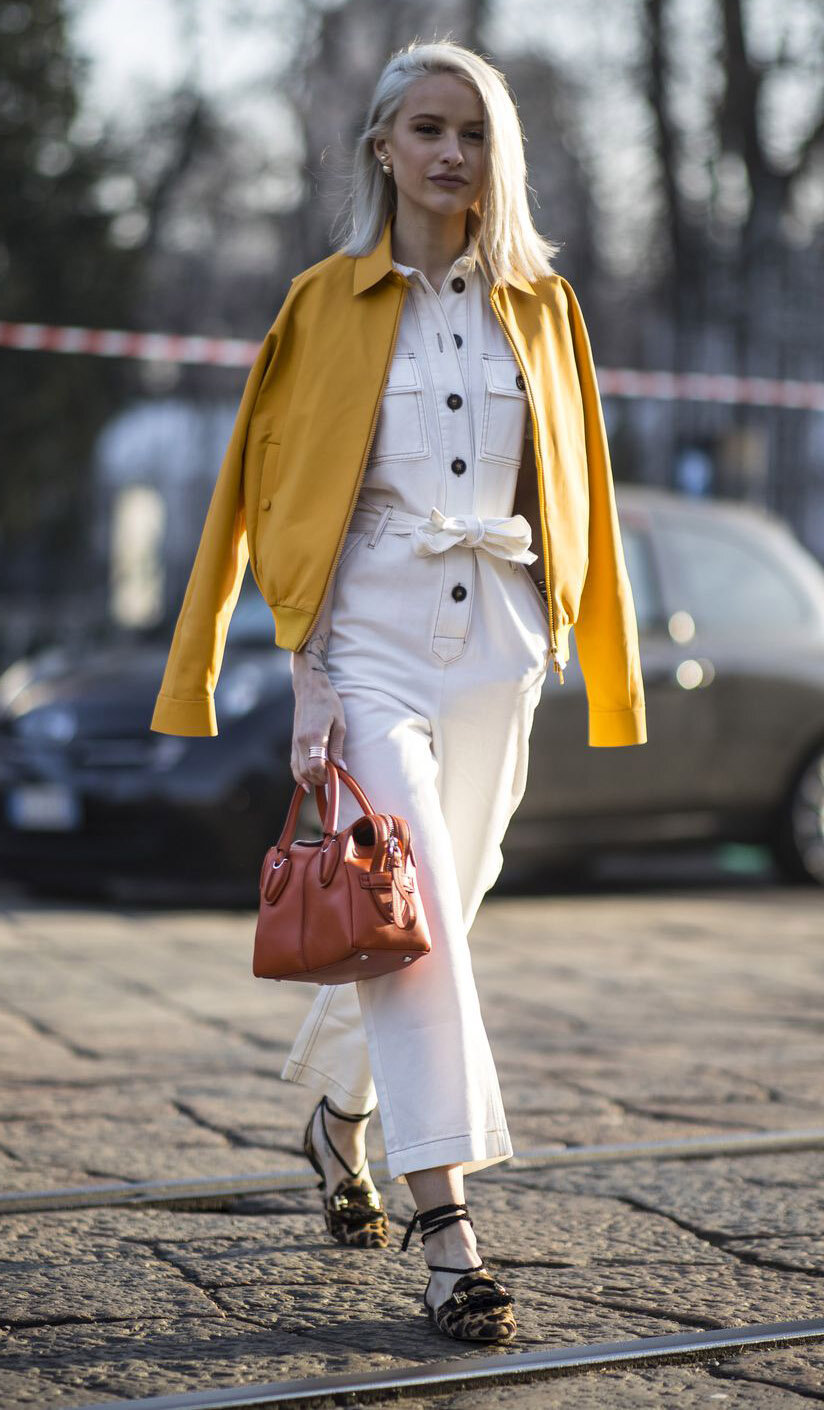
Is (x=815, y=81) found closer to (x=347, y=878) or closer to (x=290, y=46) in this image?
(x=290, y=46)

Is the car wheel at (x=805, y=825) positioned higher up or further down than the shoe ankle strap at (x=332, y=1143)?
further down

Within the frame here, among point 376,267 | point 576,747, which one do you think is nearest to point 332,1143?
point 376,267

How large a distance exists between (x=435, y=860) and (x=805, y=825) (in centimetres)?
566

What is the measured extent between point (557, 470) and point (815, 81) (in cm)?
1531

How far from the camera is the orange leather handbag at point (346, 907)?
9.43 feet

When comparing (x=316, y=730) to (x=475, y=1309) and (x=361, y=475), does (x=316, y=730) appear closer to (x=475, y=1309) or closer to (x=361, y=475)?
(x=361, y=475)

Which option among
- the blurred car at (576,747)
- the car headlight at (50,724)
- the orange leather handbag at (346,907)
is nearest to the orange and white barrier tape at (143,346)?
the blurred car at (576,747)

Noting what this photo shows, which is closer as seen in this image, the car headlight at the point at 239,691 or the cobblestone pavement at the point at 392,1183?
the cobblestone pavement at the point at 392,1183

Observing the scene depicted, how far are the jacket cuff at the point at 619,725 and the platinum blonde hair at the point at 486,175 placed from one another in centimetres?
72

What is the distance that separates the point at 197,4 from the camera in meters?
18.9

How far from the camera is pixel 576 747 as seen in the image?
768cm

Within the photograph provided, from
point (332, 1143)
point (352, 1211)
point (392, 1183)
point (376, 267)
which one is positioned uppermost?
point (376, 267)

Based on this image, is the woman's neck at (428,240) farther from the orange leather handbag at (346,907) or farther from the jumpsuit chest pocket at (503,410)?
the orange leather handbag at (346,907)

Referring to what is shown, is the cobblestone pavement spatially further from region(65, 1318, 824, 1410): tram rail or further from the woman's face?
the woman's face
